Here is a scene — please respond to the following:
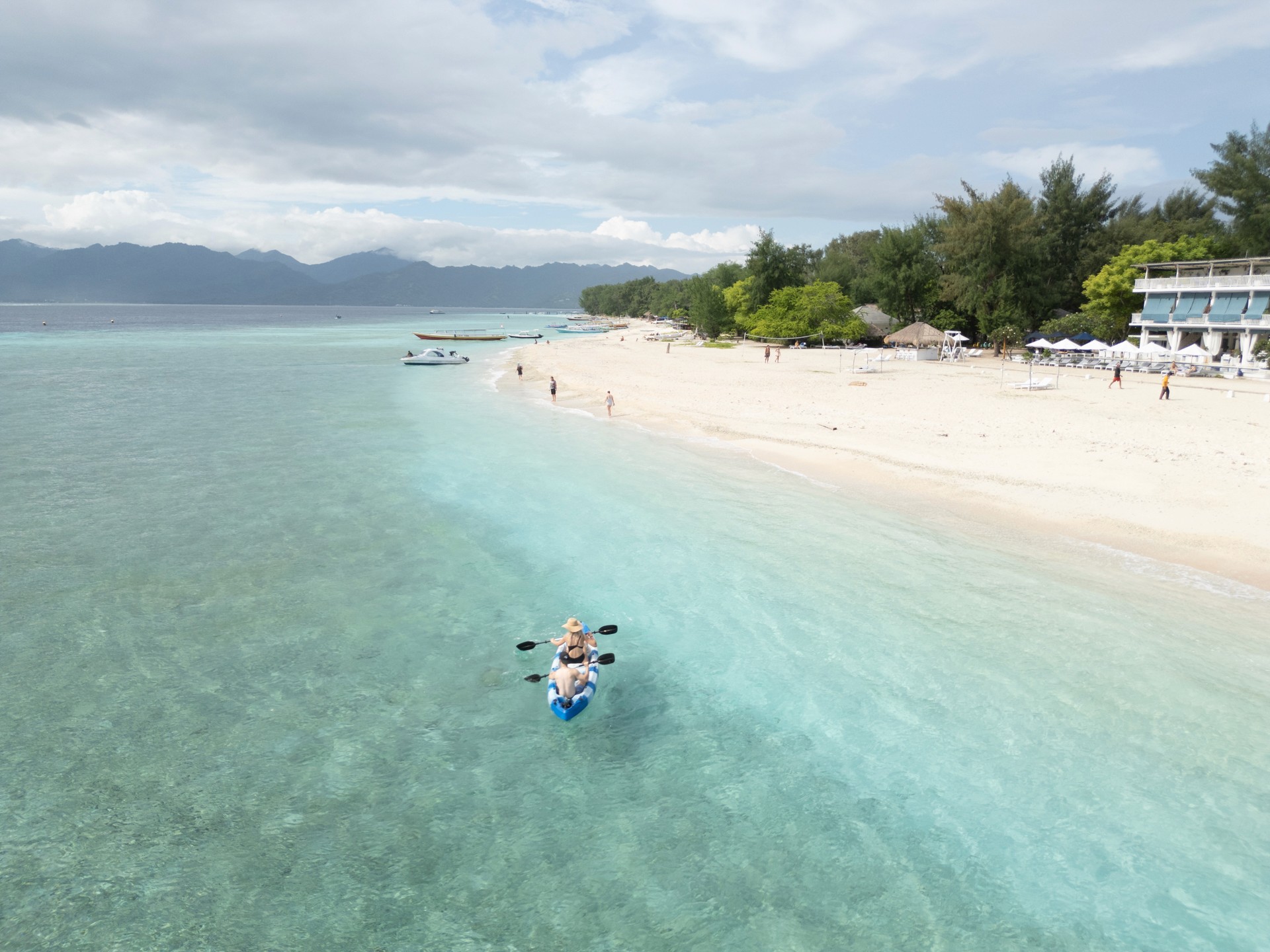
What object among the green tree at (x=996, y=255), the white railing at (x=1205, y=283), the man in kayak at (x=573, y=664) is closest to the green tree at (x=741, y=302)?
the green tree at (x=996, y=255)

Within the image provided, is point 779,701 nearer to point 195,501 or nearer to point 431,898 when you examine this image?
point 431,898

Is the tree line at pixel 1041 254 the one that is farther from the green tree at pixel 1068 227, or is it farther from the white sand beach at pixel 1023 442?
the white sand beach at pixel 1023 442

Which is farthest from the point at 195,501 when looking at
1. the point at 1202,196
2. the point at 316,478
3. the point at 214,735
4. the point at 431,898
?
the point at 1202,196

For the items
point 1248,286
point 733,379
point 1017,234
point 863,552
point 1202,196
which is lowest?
point 863,552

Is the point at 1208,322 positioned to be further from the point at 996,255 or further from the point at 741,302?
the point at 741,302

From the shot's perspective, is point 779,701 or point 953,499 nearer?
point 779,701

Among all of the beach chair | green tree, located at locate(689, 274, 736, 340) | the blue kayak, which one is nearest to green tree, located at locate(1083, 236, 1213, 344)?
the beach chair
